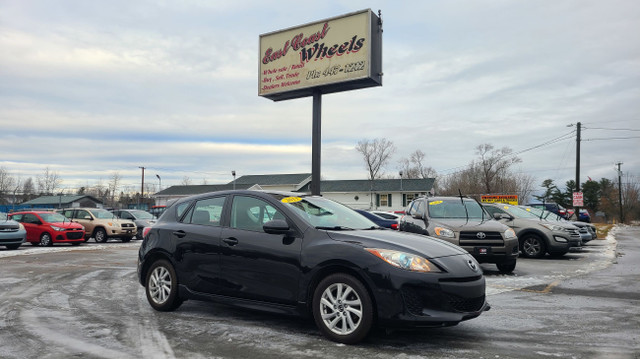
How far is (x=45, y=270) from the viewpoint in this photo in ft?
36.4

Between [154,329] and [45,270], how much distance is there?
709cm

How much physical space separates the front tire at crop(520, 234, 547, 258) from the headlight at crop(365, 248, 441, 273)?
10.6 m

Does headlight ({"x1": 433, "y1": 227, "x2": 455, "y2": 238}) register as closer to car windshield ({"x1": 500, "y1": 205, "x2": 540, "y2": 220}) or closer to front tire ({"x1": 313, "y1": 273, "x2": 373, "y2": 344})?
car windshield ({"x1": 500, "y1": 205, "x2": 540, "y2": 220})

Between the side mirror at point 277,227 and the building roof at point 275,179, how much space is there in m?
49.2

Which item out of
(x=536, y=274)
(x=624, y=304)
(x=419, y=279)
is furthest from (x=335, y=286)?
(x=536, y=274)

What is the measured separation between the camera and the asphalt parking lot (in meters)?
4.59

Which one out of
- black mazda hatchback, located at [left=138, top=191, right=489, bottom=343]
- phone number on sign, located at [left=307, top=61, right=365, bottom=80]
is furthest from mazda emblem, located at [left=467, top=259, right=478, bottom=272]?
phone number on sign, located at [left=307, top=61, right=365, bottom=80]

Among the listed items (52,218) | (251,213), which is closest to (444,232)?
(251,213)

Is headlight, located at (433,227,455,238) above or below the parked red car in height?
above

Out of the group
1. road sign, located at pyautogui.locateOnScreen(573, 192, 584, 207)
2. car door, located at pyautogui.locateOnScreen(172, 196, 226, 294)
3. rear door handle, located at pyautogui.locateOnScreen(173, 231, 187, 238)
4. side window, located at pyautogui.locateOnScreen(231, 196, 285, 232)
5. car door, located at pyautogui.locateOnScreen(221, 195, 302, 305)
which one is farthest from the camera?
road sign, located at pyautogui.locateOnScreen(573, 192, 584, 207)

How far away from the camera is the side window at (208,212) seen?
20.0 ft

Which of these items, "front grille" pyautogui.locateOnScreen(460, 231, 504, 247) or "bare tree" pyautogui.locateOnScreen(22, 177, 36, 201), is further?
"bare tree" pyautogui.locateOnScreen(22, 177, 36, 201)

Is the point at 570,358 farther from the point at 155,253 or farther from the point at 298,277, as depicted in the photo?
the point at 155,253

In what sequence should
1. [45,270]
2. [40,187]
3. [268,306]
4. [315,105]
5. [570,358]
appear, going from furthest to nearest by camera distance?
1. [40,187]
2. [315,105]
3. [45,270]
4. [268,306]
5. [570,358]
